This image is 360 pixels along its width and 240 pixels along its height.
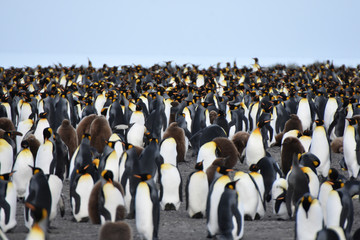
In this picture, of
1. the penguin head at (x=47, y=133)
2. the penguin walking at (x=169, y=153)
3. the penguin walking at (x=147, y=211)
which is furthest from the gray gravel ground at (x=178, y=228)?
the penguin walking at (x=169, y=153)

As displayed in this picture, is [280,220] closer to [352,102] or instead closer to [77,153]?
[77,153]

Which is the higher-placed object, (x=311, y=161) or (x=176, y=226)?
(x=311, y=161)

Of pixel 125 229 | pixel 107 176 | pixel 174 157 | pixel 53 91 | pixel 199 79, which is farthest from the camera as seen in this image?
pixel 199 79

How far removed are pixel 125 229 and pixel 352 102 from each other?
7.97 meters

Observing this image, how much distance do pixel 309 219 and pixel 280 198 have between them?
1.18 metres

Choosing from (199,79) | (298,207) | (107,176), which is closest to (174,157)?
(107,176)

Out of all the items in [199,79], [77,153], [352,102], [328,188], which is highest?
[199,79]

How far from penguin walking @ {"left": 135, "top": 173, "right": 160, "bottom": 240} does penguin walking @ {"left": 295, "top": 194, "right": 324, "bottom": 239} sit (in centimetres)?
125

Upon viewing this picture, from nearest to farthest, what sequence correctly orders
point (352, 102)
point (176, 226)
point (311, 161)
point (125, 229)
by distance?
point (125, 229) → point (176, 226) → point (311, 161) → point (352, 102)

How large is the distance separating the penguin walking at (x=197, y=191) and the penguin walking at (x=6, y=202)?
1.82 metres

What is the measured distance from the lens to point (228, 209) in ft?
15.3

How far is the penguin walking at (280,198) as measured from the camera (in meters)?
5.71

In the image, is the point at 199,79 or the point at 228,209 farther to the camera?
the point at 199,79

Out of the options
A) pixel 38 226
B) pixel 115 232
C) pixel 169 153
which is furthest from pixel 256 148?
pixel 38 226
